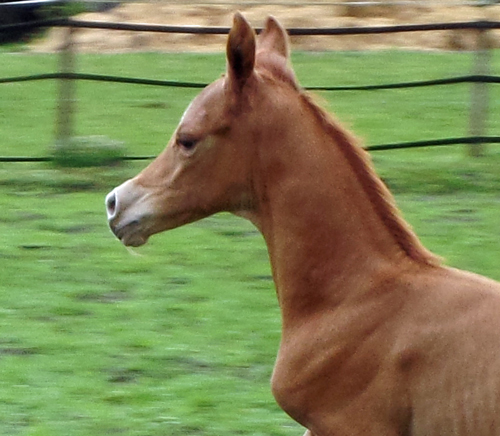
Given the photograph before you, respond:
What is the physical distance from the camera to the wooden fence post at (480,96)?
318 inches

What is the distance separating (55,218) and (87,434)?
2942 millimetres

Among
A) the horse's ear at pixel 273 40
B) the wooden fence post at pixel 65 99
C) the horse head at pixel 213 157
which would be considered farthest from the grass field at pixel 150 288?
the horse's ear at pixel 273 40

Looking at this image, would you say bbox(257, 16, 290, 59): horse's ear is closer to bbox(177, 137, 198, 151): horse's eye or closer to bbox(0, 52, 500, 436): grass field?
bbox(177, 137, 198, 151): horse's eye

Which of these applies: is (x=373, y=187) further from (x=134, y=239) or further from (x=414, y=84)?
(x=414, y=84)

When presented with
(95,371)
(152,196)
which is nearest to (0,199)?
(95,371)

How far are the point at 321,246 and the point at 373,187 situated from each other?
235mm

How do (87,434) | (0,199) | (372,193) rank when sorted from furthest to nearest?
(0,199) → (87,434) → (372,193)

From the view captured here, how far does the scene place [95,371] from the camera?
15.1 feet

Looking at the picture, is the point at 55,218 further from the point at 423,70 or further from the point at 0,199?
the point at 423,70

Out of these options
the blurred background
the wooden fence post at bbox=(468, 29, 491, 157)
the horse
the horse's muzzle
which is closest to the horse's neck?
the horse

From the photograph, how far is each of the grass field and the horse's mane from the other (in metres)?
1.24

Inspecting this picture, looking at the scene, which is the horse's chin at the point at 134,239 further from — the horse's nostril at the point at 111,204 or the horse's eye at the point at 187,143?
the horse's eye at the point at 187,143

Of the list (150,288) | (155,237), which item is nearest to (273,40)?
(150,288)

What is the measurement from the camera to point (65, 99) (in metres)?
8.23
